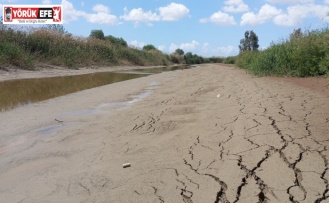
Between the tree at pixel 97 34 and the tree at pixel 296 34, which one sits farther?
the tree at pixel 97 34

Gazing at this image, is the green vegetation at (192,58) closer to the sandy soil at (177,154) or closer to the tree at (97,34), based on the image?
the tree at (97,34)

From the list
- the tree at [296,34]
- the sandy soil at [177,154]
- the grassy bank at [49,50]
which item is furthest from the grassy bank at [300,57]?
the grassy bank at [49,50]

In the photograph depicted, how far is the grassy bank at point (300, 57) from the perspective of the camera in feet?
32.0

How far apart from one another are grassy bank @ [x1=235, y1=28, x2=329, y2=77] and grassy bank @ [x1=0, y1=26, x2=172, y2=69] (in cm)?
1158

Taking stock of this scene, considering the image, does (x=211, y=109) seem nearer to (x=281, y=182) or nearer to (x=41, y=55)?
(x=281, y=182)

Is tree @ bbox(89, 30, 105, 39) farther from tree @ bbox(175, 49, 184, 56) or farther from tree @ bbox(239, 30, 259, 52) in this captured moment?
tree @ bbox(175, 49, 184, 56)

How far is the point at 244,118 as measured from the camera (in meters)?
4.71

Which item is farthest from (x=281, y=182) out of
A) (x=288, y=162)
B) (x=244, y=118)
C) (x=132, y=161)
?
(x=244, y=118)

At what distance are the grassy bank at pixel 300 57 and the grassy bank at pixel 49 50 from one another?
38.0 ft

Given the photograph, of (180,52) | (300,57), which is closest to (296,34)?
(300,57)

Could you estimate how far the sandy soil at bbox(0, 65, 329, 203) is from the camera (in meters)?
2.67

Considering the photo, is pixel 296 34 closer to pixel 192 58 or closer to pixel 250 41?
pixel 250 41

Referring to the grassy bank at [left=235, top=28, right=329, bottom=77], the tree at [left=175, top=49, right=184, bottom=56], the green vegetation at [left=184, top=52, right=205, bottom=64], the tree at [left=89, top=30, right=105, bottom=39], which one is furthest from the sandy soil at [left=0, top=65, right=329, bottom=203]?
the tree at [left=175, top=49, right=184, bottom=56]

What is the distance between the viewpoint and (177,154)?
3.56 m
